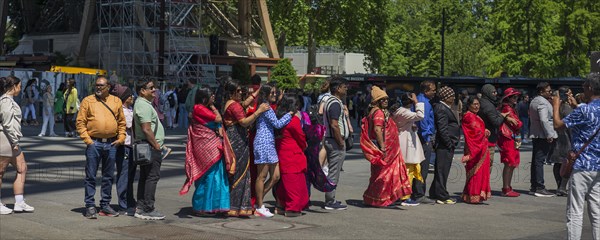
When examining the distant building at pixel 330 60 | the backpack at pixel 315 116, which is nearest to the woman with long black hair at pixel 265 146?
the backpack at pixel 315 116

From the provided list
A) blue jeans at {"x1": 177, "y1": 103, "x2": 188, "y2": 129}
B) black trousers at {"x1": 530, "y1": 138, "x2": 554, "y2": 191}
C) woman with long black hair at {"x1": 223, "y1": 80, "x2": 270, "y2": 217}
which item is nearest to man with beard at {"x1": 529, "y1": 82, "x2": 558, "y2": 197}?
black trousers at {"x1": 530, "y1": 138, "x2": 554, "y2": 191}

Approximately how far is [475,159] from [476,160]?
0.02 m

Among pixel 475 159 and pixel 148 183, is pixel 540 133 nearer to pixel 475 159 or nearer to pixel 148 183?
pixel 475 159

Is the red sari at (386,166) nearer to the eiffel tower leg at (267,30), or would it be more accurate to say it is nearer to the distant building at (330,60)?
the eiffel tower leg at (267,30)

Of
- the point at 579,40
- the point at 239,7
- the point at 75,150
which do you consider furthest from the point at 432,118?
the point at 239,7

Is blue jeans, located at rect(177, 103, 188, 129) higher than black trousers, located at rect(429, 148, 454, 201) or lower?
lower

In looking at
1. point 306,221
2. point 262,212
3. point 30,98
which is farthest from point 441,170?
point 30,98

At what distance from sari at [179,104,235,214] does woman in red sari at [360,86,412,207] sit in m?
2.09

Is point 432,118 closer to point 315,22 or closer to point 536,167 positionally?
point 536,167

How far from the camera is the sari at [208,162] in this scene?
1132 centimetres

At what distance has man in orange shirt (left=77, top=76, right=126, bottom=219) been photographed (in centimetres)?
1105

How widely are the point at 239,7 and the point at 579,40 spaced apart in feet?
65.5

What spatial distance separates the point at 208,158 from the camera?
11312 millimetres

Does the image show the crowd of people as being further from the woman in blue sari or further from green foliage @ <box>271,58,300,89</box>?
green foliage @ <box>271,58,300,89</box>
